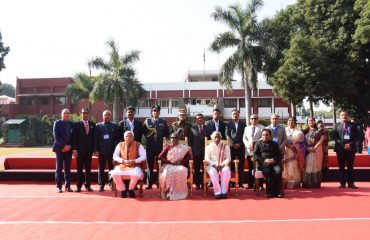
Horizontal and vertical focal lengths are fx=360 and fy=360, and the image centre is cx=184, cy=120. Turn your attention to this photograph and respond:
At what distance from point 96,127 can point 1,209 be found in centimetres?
260

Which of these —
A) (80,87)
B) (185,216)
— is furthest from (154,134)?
(80,87)

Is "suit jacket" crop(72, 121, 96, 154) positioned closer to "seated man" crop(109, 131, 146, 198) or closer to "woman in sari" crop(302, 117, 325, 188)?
"seated man" crop(109, 131, 146, 198)

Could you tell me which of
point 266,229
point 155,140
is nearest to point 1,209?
point 155,140

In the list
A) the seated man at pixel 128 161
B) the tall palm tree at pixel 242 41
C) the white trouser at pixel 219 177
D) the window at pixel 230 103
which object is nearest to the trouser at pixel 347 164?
the white trouser at pixel 219 177

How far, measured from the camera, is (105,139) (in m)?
7.86

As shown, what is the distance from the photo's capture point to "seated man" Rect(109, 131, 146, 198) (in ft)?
23.3

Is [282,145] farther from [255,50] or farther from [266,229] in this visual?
[255,50]

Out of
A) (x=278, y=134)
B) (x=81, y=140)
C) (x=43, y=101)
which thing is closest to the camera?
(x=81, y=140)

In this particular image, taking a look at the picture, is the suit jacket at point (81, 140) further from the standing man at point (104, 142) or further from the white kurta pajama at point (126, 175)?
the white kurta pajama at point (126, 175)

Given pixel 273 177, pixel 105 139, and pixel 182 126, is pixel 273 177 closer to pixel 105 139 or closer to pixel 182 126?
pixel 182 126

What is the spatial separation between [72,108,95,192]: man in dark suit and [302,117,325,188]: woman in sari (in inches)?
192

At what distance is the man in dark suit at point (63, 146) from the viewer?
7660mm

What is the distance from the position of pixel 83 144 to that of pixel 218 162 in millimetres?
2938

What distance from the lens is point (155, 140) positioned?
8055 millimetres
